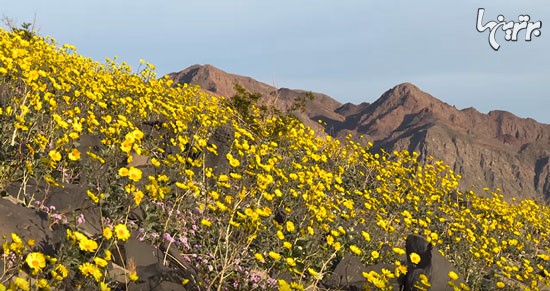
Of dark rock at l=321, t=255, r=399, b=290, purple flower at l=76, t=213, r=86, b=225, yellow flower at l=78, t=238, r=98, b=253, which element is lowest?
dark rock at l=321, t=255, r=399, b=290

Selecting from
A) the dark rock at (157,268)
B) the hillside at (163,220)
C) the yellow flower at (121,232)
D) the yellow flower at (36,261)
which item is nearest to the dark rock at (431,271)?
the hillside at (163,220)

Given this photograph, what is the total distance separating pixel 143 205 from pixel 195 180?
2325mm

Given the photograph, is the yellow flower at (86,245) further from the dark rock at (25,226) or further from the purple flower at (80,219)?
the purple flower at (80,219)

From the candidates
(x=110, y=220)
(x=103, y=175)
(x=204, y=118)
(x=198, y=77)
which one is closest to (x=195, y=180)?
(x=204, y=118)

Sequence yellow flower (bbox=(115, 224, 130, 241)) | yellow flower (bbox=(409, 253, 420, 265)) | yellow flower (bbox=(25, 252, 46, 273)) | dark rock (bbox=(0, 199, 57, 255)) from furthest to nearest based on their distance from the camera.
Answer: yellow flower (bbox=(409, 253, 420, 265)), dark rock (bbox=(0, 199, 57, 255)), yellow flower (bbox=(115, 224, 130, 241)), yellow flower (bbox=(25, 252, 46, 273))

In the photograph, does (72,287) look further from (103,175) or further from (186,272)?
(103,175)

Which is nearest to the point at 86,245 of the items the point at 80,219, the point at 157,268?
the point at 157,268

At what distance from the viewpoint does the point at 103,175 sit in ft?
19.9

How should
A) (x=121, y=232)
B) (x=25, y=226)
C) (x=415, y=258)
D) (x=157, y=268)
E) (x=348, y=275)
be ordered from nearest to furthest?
(x=121, y=232)
(x=25, y=226)
(x=157, y=268)
(x=415, y=258)
(x=348, y=275)

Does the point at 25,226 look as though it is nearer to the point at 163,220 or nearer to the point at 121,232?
the point at 121,232

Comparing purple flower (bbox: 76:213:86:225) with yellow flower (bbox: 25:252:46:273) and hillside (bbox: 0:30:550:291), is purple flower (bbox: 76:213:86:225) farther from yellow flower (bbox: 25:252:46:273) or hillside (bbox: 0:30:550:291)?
yellow flower (bbox: 25:252:46:273)

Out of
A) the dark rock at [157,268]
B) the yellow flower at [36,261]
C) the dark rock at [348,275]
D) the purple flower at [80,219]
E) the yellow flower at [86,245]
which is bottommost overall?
the dark rock at [348,275]

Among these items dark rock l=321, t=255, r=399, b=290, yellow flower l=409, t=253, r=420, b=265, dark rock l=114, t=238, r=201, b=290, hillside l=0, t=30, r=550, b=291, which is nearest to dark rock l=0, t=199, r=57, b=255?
hillside l=0, t=30, r=550, b=291

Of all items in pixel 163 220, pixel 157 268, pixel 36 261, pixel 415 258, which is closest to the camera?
pixel 36 261
